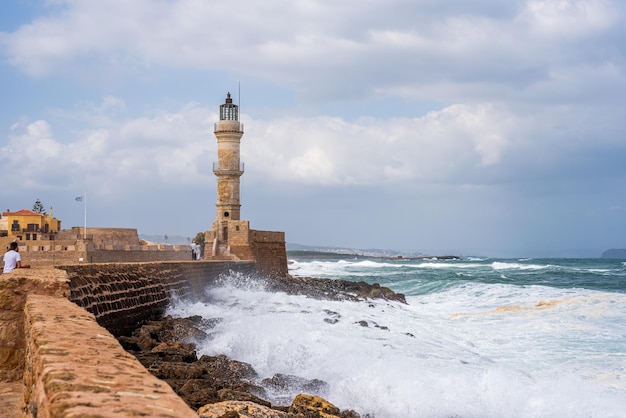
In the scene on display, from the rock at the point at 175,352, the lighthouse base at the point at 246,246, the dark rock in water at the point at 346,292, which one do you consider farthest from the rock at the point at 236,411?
the lighthouse base at the point at 246,246

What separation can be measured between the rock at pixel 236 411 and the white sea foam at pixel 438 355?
7.06 feet

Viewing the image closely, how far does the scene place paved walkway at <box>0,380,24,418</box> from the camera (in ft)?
13.6

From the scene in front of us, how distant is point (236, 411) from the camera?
4.66m

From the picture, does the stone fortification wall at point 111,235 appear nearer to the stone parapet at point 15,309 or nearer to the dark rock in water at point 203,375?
the dark rock in water at point 203,375

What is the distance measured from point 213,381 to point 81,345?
11.5 ft

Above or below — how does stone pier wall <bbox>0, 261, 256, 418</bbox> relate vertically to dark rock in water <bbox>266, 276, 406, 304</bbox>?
above

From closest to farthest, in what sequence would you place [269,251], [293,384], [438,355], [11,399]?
[11,399]
[293,384]
[438,355]
[269,251]

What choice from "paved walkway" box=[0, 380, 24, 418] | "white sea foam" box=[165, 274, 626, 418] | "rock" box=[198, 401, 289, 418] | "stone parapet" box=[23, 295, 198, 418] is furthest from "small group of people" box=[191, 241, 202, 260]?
"stone parapet" box=[23, 295, 198, 418]

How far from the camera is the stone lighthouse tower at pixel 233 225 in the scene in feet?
97.1

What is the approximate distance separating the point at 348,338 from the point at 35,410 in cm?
817

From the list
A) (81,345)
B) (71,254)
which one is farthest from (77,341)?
(71,254)

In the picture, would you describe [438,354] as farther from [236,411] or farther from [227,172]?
[227,172]

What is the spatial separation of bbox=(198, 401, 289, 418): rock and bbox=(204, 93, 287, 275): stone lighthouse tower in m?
24.2

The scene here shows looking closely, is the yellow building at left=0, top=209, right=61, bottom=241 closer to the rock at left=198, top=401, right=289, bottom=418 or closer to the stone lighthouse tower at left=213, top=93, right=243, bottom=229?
the stone lighthouse tower at left=213, top=93, right=243, bottom=229
